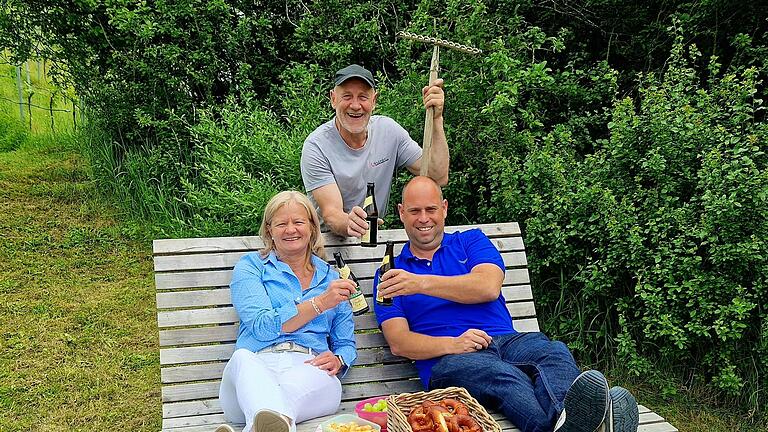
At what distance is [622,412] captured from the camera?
288cm

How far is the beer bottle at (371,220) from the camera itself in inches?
158

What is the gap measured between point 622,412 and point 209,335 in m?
1.82

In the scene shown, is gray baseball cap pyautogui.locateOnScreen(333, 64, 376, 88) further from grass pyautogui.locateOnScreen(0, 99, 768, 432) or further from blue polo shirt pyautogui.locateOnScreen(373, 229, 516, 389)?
grass pyautogui.locateOnScreen(0, 99, 768, 432)

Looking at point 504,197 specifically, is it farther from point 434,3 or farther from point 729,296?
point 434,3

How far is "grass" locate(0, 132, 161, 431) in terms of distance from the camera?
474 centimetres

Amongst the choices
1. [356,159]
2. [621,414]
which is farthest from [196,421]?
[621,414]

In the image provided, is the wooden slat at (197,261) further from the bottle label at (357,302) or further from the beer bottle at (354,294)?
the bottle label at (357,302)

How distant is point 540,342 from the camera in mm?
3621

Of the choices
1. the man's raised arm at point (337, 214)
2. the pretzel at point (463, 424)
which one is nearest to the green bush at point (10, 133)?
the man's raised arm at point (337, 214)

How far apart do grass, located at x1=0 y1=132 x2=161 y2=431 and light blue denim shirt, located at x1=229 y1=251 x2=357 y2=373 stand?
1.44m

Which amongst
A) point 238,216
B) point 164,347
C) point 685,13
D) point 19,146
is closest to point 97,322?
point 238,216

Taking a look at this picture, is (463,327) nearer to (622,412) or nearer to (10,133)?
(622,412)

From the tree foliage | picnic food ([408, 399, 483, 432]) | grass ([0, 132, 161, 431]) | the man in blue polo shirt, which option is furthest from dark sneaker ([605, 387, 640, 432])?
grass ([0, 132, 161, 431])

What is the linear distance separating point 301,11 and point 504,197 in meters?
3.42
